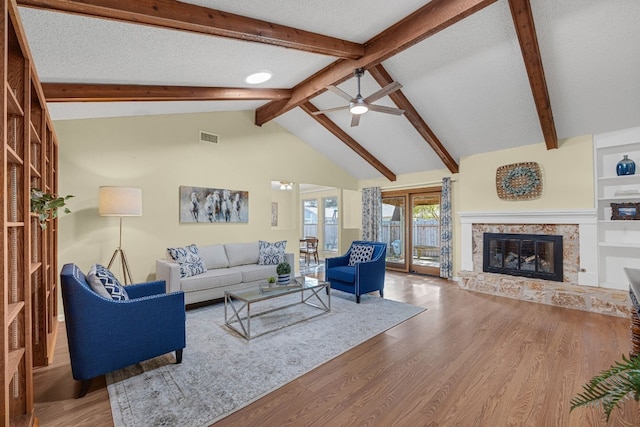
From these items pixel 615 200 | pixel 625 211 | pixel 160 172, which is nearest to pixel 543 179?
pixel 615 200

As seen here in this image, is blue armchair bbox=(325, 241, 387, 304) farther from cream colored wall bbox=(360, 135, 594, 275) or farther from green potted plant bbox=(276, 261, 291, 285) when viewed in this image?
cream colored wall bbox=(360, 135, 594, 275)

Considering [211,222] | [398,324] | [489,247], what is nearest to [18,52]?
[211,222]

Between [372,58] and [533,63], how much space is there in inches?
71.7

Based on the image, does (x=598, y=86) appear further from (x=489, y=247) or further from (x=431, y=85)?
(x=489, y=247)

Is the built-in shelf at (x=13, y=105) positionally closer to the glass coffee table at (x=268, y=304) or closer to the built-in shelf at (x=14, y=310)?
the built-in shelf at (x=14, y=310)

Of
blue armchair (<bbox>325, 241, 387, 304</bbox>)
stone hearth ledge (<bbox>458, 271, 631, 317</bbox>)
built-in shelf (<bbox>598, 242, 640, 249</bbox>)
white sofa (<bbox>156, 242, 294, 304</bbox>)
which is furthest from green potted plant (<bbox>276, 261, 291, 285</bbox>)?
built-in shelf (<bbox>598, 242, 640, 249</bbox>)

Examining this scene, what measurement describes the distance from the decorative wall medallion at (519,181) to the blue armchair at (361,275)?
7.95 feet

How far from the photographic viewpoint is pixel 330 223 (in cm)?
977

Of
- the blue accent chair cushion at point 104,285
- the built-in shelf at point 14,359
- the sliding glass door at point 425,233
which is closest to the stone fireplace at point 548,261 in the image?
the sliding glass door at point 425,233

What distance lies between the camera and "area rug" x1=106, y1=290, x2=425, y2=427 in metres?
2.00

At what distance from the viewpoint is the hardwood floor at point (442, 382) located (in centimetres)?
193

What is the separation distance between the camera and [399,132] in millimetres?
5605

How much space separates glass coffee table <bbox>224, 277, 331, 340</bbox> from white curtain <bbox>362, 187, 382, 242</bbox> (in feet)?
10.6

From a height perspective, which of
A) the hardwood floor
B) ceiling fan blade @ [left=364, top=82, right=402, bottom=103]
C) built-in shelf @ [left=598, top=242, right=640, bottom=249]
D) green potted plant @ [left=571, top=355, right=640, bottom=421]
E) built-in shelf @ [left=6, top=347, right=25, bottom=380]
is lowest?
the hardwood floor
